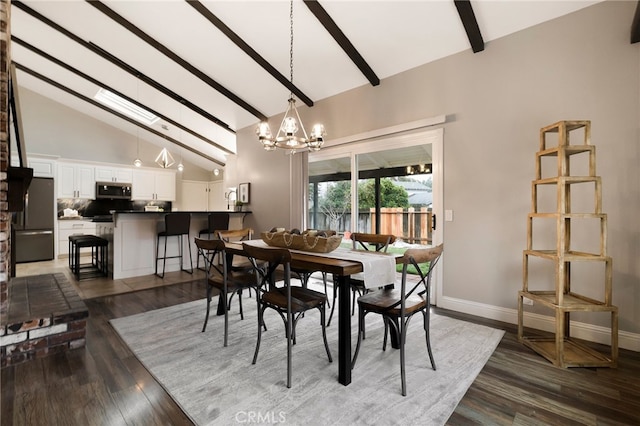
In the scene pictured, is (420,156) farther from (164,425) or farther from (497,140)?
(164,425)

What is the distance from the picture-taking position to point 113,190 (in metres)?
7.56

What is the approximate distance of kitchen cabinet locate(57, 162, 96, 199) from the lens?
6824 mm

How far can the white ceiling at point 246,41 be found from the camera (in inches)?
117

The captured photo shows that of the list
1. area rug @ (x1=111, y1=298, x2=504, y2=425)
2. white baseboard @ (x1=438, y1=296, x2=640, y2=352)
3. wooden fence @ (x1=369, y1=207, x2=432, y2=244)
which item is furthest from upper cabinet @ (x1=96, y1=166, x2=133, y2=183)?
white baseboard @ (x1=438, y1=296, x2=640, y2=352)

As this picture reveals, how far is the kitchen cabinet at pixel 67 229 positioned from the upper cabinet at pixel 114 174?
44.6 inches

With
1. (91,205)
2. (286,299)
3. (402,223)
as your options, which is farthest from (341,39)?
(91,205)

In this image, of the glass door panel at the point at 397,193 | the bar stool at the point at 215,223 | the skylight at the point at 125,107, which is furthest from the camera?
the skylight at the point at 125,107

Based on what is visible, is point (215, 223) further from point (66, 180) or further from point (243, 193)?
point (66, 180)

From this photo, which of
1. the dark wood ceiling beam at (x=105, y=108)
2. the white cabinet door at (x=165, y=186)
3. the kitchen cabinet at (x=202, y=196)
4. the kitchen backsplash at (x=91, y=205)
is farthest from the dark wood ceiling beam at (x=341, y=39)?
the kitchen backsplash at (x=91, y=205)

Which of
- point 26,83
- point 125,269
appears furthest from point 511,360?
point 26,83

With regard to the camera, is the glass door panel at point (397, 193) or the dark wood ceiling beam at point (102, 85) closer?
the glass door panel at point (397, 193)

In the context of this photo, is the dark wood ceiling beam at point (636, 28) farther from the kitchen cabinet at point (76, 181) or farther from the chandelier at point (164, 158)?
the kitchen cabinet at point (76, 181)

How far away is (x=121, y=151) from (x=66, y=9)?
15.1 feet

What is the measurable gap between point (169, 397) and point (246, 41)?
397 centimetres
